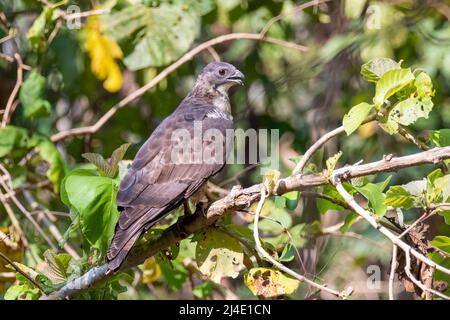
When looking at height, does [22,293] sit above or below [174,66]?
below

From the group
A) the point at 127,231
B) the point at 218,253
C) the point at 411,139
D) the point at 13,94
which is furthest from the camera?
the point at 13,94

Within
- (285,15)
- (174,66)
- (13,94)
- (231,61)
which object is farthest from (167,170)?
(231,61)

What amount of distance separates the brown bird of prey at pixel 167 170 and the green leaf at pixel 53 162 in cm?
80

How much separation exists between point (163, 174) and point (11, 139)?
1.33m

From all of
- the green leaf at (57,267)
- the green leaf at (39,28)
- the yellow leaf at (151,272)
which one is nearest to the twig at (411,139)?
the green leaf at (57,267)

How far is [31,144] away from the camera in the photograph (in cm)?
510

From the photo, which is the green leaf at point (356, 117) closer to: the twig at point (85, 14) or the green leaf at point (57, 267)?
the green leaf at point (57, 267)

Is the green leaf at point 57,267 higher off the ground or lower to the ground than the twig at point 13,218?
higher

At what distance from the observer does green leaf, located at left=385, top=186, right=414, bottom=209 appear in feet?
10.9

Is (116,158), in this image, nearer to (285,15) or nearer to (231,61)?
(285,15)

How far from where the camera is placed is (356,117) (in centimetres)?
334

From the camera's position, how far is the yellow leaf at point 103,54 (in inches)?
216

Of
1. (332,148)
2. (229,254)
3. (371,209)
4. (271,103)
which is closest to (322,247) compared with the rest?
(332,148)

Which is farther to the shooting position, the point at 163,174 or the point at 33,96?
the point at 33,96
